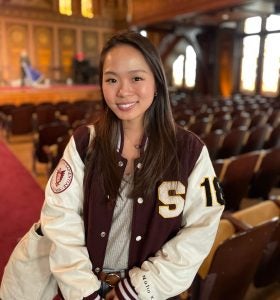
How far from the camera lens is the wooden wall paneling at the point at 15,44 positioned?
12023 mm

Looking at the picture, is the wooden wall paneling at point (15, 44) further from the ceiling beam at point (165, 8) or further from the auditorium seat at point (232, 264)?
the auditorium seat at point (232, 264)

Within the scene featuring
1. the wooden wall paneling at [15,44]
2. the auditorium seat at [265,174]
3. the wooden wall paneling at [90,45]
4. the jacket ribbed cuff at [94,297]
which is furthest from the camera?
the wooden wall paneling at [90,45]

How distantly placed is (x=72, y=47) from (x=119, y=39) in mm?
13350

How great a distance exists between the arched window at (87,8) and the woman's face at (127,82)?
1370cm

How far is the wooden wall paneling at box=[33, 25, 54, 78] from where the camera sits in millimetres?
12625

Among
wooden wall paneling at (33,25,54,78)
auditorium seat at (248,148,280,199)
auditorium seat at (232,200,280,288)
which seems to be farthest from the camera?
wooden wall paneling at (33,25,54,78)

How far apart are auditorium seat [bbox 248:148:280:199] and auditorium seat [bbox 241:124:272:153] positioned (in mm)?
784

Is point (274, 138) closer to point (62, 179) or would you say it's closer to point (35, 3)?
point (62, 179)

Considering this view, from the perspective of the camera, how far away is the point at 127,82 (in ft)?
3.44

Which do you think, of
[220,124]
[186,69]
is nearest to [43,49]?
[186,69]

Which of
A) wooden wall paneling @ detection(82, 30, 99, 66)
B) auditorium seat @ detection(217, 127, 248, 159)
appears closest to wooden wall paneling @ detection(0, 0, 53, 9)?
wooden wall paneling @ detection(82, 30, 99, 66)

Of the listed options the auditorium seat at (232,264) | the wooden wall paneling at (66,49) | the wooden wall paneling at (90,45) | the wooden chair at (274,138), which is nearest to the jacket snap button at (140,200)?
the auditorium seat at (232,264)

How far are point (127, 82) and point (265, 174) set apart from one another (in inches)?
83.7

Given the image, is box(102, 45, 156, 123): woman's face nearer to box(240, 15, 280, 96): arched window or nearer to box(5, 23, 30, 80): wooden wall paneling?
box(240, 15, 280, 96): arched window
